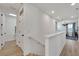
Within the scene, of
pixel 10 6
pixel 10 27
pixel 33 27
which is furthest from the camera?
pixel 10 27

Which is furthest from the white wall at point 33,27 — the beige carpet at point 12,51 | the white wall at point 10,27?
the white wall at point 10,27

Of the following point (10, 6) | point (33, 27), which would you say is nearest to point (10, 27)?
point (33, 27)

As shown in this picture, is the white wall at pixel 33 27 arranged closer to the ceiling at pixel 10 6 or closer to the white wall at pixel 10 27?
the ceiling at pixel 10 6

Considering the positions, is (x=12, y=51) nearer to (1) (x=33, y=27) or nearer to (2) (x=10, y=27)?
(1) (x=33, y=27)

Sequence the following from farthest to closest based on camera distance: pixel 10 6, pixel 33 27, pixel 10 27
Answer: pixel 10 27
pixel 33 27
pixel 10 6

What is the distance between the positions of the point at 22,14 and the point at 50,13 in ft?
2.21

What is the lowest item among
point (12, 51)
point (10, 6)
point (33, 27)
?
point (12, 51)

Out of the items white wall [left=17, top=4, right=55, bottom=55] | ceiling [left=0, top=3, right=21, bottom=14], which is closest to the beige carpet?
white wall [left=17, top=4, right=55, bottom=55]

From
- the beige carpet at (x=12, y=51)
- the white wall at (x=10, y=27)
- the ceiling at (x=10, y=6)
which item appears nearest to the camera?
the ceiling at (x=10, y=6)

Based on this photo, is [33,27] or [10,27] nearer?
[33,27]

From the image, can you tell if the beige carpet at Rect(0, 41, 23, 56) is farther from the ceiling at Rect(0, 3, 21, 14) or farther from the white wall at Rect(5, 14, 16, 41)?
the ceiling at Rect(0, 3, 21, 14)

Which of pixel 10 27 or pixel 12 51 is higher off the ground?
pixel 10 27

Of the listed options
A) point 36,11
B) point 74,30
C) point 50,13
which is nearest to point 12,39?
point 36,11

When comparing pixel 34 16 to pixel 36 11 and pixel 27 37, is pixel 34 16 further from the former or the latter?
pixel 27 37
